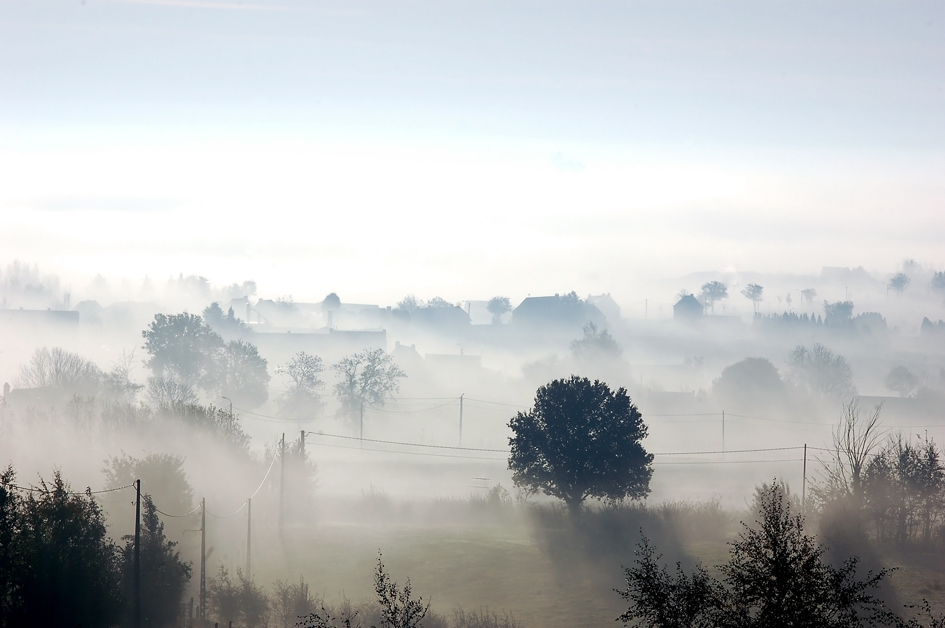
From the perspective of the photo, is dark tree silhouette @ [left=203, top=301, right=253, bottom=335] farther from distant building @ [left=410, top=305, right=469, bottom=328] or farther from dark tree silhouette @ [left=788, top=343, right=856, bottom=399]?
dark tree silhouette @ [left=788, top=343, right=856, bottom=399]

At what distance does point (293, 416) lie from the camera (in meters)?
104

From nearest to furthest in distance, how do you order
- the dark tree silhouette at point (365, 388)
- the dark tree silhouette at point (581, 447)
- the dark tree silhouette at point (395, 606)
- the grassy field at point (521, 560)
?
the dark tree silhouette at point (395, 606) → the grassy field at point (521, 560) → the dark tree silhouette at point (581, 447) → the dark tree silhouette at point (365, 388)

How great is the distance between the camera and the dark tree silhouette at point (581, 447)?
51.6 meters

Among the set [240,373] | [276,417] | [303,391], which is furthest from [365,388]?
[240,373]

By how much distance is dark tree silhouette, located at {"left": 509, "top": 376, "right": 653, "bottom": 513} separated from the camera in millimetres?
A: 51625

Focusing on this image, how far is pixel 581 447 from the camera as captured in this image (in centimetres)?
5191

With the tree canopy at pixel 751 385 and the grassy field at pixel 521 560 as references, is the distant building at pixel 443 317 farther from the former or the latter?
the grassy field at pixel 521 560

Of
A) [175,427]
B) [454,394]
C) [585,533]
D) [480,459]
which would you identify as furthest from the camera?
[454,394]

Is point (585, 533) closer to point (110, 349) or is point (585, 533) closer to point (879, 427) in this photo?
point (879, 427)

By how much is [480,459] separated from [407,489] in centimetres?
1525

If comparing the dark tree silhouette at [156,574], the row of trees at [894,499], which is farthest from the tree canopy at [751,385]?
the dark tree silhouette at [156,574]

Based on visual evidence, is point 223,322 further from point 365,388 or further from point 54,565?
point 54,565

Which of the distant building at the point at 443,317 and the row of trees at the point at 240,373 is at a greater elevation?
the distant building at the point at 443,317

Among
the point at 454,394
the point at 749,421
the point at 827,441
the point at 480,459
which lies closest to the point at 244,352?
the point at 454,394
